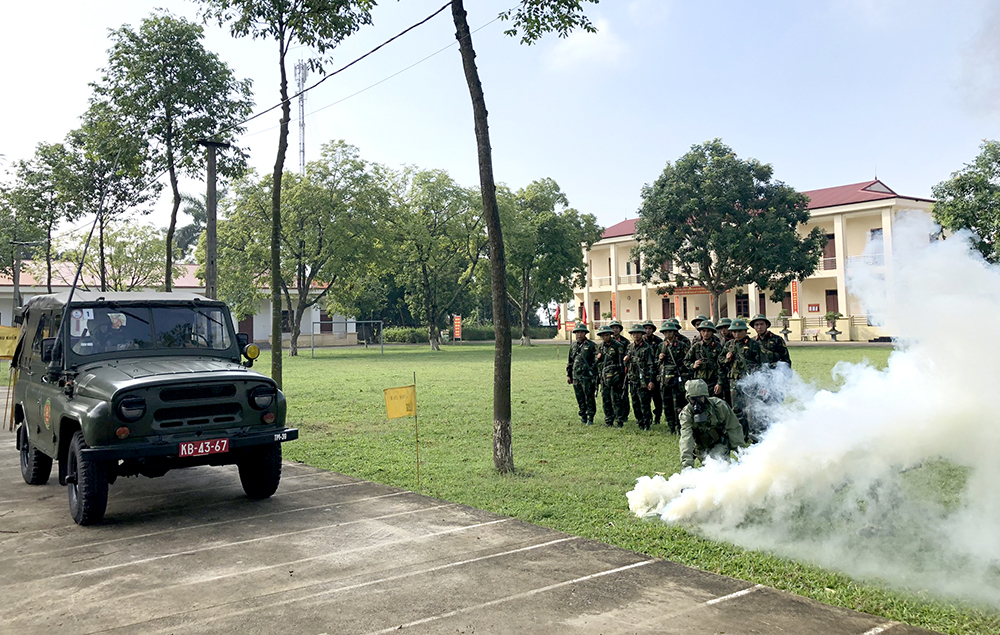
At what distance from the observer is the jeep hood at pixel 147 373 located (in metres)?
6.86

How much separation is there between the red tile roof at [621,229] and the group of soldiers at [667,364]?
4480cm

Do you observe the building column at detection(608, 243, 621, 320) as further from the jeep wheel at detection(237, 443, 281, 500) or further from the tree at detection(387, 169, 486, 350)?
the jeep wheel at detection(237, 443, 281, 500)

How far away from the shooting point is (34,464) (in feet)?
29.2

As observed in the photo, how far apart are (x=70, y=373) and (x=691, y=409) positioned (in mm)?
6116

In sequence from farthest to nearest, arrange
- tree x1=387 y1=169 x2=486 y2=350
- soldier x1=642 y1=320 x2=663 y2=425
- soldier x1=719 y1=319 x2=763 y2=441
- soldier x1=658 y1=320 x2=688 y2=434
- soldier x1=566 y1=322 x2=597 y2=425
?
tree x1=387 y1=169 x2=486 y2=350
soldier x1=566 y1=322 x2=597 y2=425
soldier x1=642 y1=320 x2=663 y2=425
soldier x1=658 y1=320 x2=688 y2=434
soldier x1=719 y1=319 x2=763 y2=441

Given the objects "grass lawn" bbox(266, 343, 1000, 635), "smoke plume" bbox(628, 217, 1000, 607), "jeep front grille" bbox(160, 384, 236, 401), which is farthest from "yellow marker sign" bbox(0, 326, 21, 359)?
"smoke plume" bbox(628, 217, 1000, 607)

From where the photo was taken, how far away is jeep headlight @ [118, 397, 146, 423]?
6652 mm

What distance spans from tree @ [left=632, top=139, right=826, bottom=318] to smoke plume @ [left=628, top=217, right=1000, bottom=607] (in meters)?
29.2

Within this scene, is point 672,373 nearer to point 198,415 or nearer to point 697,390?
point 697,390

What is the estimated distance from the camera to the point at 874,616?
4598 mm

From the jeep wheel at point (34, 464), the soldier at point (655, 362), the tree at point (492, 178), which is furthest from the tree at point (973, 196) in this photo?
the jeep wheel at point (34, 464)

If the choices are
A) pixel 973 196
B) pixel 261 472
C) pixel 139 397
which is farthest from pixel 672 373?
pixel 973 196

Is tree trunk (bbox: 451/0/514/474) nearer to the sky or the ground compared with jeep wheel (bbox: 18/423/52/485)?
nearer to the sky

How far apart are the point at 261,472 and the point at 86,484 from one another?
5.47ft
